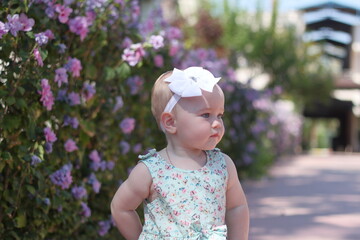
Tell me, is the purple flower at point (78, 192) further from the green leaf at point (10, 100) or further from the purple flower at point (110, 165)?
the green leaf at point (10, 100)

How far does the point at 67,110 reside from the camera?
371cm

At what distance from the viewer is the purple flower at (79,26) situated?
12.6 ft

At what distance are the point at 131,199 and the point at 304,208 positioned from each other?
17.5 ft

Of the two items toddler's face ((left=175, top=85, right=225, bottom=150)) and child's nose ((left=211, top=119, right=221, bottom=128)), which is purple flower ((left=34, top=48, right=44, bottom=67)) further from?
child's nose ((left=211, top=119, right=221, bottom=128))

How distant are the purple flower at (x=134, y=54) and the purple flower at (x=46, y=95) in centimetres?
103

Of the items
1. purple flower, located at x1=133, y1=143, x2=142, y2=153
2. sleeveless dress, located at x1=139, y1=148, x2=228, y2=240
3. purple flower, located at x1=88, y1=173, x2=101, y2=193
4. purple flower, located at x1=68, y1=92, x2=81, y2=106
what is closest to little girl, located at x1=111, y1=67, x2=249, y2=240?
sleeveless dress, located at x1=139, y1=148, x2=228, y2=240

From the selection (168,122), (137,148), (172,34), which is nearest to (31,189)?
(168,122)

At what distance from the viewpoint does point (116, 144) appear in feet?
15.4

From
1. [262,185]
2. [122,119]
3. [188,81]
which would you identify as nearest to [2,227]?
[188,81]

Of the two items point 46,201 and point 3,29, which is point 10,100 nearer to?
point 3,29

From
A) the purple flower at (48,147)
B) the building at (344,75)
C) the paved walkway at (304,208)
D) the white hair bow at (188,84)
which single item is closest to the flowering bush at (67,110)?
the purple flower at (48,147)

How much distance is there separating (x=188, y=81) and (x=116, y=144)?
231 centimetres

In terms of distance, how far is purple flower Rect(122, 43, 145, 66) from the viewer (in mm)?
4359

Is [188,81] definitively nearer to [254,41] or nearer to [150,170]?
[150,170]
